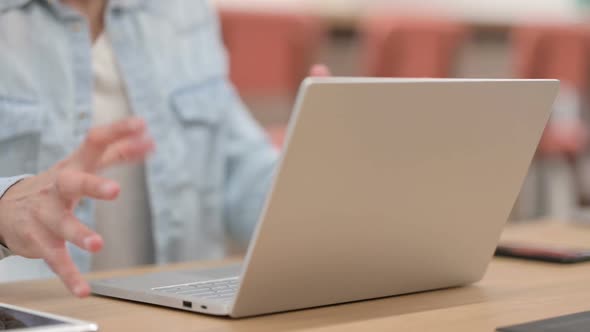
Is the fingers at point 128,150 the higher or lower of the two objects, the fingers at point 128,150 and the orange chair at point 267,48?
the higher

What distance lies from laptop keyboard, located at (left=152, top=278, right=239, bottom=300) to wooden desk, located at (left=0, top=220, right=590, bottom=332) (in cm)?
3

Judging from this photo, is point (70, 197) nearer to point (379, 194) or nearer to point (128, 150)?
point (128, 150)

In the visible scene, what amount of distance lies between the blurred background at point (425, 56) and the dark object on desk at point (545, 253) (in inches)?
76.1

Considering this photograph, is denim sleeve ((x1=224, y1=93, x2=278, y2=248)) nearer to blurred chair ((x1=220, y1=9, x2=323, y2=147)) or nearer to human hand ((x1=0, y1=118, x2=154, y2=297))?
human hand ((x1=0, y1=118, x2=154, y2=297))

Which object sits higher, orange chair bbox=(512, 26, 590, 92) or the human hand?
the human hand

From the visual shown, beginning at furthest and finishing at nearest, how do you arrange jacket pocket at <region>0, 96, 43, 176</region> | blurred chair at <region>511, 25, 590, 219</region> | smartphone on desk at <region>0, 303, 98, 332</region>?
blurred chair at <region>511, 25, 590, 219</region>
jacket pocket at <region>0, 96, 43, 176</region>
smartphone on desk at <region>0, 303, 98, 332</region>

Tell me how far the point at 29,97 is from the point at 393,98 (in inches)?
32.1

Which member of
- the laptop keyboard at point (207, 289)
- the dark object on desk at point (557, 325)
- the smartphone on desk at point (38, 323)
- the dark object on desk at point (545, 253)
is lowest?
the dark object on desk at point (545, 253)

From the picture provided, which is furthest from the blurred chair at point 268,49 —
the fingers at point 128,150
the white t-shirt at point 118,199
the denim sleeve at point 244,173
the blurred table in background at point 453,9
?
the fingers at point 128,150

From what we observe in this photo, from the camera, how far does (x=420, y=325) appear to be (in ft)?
2.81

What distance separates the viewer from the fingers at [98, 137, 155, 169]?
0.83m

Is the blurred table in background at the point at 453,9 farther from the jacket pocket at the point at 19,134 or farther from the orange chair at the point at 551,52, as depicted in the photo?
the jacket pocket at the point at 19,134

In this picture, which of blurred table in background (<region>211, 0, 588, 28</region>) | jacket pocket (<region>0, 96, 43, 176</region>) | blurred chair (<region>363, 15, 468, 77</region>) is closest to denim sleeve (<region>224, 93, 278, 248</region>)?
jacket pocket (<region>0, 96, 43, 176</region>)

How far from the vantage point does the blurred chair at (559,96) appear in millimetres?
3705
